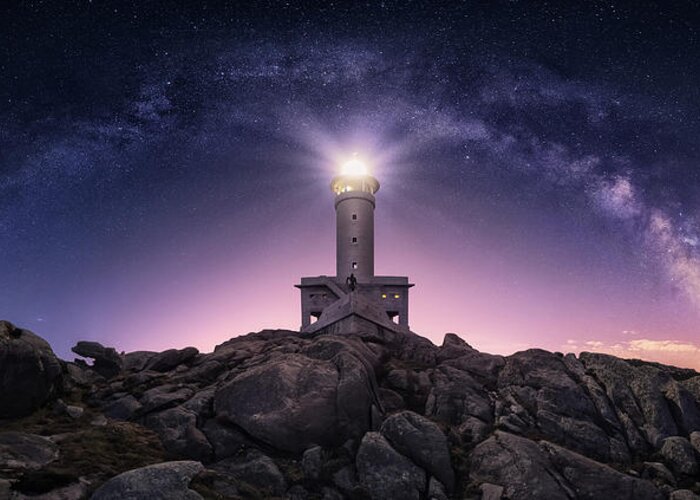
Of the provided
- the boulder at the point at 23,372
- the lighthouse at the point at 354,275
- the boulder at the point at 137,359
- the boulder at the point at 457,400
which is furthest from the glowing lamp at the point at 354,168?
the boulder at the point at 23,372

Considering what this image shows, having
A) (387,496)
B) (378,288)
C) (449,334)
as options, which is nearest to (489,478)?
(387,496)

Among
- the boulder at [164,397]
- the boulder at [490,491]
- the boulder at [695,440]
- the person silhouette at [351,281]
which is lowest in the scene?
the boulder at [490,491]

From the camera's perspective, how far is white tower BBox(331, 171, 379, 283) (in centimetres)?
5825

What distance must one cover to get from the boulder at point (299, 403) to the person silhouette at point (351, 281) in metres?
28.4

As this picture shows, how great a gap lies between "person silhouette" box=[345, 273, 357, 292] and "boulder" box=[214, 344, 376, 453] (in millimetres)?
28367

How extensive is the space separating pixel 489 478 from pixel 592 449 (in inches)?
304

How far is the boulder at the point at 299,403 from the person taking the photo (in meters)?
20.4

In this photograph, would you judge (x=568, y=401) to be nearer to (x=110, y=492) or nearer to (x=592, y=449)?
(x=592, y=449)

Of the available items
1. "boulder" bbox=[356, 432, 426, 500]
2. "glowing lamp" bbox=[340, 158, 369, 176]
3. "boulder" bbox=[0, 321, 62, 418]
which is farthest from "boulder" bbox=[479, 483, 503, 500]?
"glowing lamp" bbox=[340, 158, 369, 176]

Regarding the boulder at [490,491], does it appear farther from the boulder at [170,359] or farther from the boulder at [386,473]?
the boulder at [170,359]

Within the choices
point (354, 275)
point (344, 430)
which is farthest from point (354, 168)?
point (344, 430)

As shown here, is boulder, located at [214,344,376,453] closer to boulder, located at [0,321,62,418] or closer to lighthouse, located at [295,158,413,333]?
boulder, located at [0,321,62,418]

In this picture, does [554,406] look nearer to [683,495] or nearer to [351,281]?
[683,495]

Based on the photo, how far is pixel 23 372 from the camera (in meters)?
19.5
